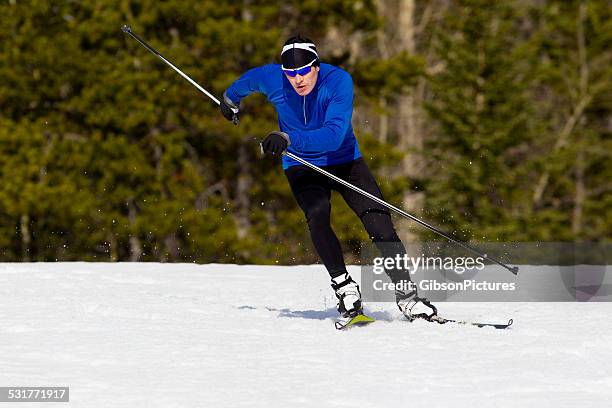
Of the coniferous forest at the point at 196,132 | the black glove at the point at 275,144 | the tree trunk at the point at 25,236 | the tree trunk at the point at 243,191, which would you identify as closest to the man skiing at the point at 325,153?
the black glove at the point at 275,144

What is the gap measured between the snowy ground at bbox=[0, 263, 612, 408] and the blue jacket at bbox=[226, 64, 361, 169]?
3.17 ft

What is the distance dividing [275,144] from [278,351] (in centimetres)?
103

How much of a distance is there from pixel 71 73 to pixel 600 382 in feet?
73.3

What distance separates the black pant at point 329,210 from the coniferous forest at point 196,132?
18039mm

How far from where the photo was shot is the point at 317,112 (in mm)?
6074

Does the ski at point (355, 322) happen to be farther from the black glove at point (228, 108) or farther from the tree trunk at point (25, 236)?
the tree trunk at point (25, 236)

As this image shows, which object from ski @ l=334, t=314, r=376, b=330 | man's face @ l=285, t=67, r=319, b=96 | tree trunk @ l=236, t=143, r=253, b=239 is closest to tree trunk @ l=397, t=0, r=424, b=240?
tree trunk @ l=236, t=143, r=253, b=239

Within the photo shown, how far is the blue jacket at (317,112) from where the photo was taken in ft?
19.1

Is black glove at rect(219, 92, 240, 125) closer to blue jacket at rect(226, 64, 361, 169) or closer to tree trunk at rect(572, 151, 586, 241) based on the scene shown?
blue jacket at rect(226, 64, 361, 169)

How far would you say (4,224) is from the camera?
2581 cm

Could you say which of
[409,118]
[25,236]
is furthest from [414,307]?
[409,118]

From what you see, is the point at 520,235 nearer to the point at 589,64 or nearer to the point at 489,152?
the point at 489,152

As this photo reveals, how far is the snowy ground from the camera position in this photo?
14.6ft

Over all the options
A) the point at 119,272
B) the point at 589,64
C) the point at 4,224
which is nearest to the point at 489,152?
the point at 589,64
